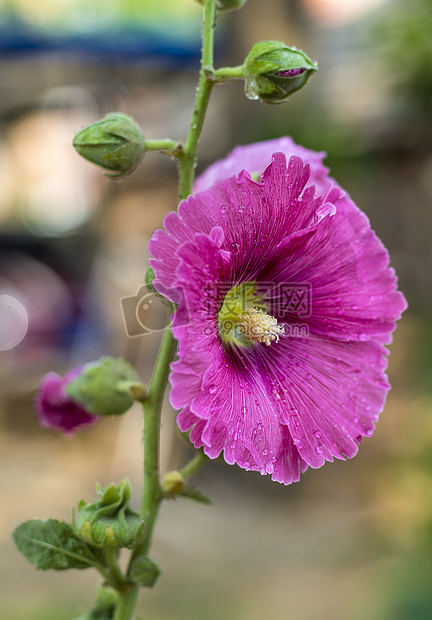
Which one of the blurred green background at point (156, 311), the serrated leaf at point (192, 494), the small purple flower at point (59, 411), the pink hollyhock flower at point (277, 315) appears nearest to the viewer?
the pink hollyhock flower at point (277, 315)

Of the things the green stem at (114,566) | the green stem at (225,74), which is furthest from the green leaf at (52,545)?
the green stem at (225,74)

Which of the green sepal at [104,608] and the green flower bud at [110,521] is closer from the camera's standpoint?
the green flower bud at [110,521]

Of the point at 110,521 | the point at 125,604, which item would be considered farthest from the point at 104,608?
the point at 110,521

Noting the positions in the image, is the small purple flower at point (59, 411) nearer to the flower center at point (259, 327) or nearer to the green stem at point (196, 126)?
the flower center at point (259, 327)

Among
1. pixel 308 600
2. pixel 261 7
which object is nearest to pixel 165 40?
pixel 261 7

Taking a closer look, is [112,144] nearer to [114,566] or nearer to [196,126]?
[196,126]

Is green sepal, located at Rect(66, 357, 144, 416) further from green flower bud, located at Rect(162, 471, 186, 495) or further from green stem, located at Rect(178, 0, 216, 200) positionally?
green stem, located at Rect(178, 0, 216, 200)
